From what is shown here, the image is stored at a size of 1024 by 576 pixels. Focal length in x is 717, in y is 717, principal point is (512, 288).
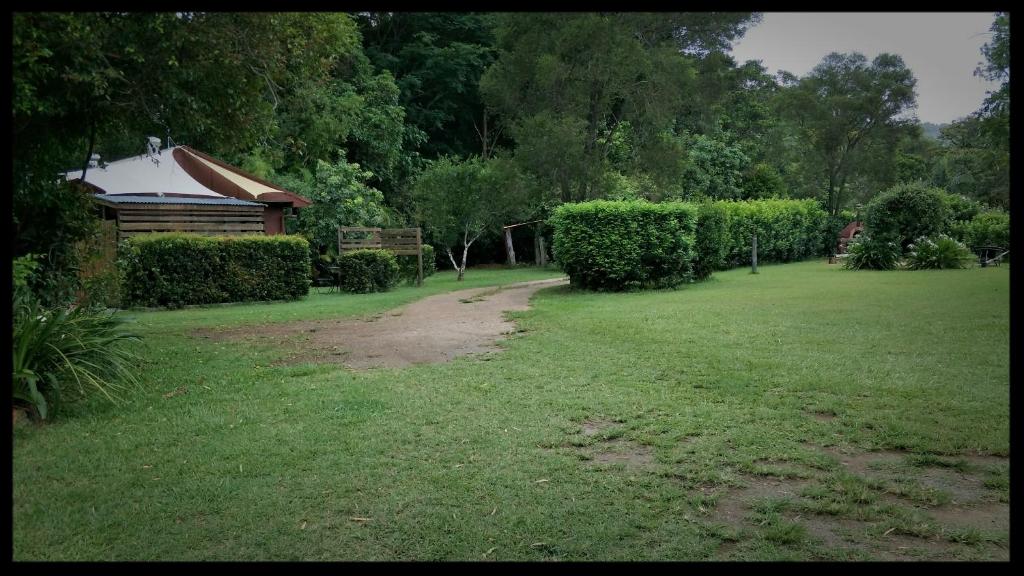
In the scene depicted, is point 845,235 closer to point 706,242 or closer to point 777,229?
point 777,229

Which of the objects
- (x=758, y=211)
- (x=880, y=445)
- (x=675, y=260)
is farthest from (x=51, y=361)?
(x=758, y=211)

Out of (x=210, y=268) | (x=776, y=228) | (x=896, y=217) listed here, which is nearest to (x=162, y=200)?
(x=210, y=268)

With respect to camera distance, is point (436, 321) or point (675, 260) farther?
point (675, 260)

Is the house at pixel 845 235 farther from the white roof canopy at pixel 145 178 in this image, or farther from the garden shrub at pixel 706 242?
the white roof canopy at pixel 145 178

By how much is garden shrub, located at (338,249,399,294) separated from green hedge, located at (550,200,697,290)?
3.67 m

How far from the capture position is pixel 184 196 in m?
14.3

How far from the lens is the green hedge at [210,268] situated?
34.7ft

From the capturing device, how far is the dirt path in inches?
248

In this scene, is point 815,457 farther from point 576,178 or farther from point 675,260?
point 576,178

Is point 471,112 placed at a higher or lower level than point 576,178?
higher

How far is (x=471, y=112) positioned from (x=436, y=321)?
56.9 feet

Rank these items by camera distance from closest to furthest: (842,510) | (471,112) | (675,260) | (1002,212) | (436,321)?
(1002,212)
(842,510)
(436,321)
(675,260)
(471,112)

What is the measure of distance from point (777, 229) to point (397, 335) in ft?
48.4
